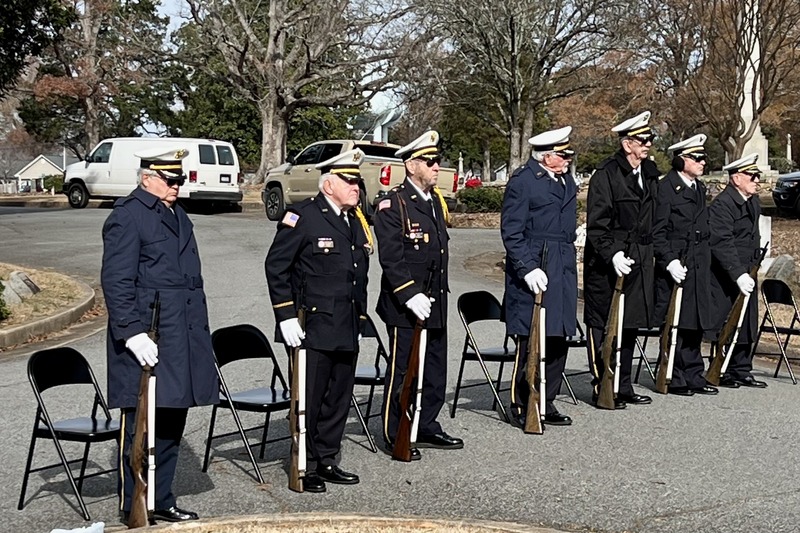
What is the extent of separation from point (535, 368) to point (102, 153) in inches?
984

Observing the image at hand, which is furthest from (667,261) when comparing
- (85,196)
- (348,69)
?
(348,69)

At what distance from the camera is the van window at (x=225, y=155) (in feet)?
95.4

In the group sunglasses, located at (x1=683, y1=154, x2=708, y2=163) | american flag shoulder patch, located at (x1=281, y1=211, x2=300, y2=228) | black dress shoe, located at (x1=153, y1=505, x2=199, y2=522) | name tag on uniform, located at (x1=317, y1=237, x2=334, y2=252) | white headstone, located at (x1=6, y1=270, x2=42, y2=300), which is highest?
sunglasses, located at (x1=683, y1=154, x2=708, y2=163)

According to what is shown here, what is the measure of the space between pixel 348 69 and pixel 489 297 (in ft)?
103

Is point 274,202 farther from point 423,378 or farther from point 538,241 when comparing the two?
point 423,378

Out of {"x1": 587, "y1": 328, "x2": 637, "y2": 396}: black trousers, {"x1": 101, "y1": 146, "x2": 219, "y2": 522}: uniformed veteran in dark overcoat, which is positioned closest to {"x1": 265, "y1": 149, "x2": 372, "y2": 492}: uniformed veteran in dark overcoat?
{"x1": 101, "y1": 146, "x2": 219, "y2": 522}: uniformed veteran in dark overcoat

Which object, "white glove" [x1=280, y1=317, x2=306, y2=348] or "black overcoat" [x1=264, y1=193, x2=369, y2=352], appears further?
"black overcoat" [x1=264, y1=193, x2=369, y2=352]

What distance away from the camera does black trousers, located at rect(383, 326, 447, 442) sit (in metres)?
7.38

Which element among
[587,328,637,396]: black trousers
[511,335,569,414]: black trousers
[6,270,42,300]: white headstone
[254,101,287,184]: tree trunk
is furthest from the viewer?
[254,101,287,184]: tree trunk

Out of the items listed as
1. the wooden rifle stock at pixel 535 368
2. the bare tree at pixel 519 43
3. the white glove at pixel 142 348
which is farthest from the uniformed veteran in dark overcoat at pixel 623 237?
the bare tree at pixel 519 43

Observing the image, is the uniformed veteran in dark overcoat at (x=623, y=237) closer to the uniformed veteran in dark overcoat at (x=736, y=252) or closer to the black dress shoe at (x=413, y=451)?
the uniformed veteran in dark overcoat at (x=736, y=252)

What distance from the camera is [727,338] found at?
998 cm

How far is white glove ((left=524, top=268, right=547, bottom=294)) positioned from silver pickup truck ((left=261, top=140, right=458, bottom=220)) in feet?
46.2

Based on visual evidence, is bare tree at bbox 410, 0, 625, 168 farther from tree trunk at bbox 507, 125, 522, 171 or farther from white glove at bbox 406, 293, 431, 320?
white glove at bbox 406, 293, 431, 320
